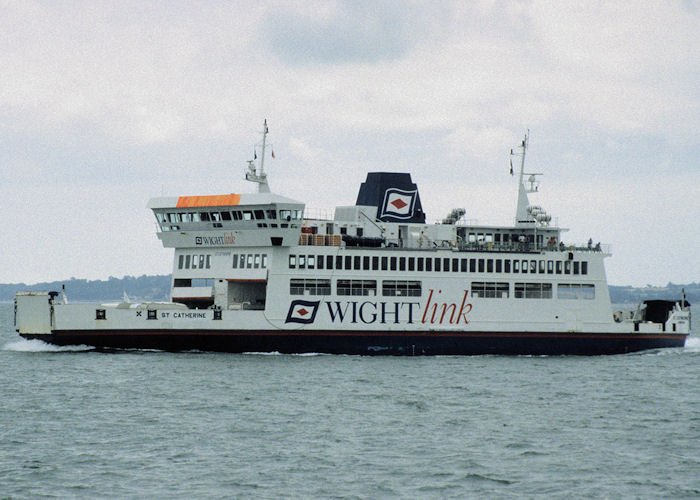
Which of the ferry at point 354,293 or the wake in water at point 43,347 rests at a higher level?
the ferry at point 354,293

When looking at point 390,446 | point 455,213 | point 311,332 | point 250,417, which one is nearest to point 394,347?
point 311,332

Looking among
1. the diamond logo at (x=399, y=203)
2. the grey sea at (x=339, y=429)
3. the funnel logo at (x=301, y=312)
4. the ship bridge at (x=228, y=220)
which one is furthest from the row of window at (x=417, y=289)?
the diamond logo at (x=399, y=203)

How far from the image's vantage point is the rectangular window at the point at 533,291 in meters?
47.2

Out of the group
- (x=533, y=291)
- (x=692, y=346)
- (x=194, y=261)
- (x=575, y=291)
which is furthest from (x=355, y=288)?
(x=692, y=346)

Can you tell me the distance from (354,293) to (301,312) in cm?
281

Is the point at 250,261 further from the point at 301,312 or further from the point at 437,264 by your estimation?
the point at 437,264

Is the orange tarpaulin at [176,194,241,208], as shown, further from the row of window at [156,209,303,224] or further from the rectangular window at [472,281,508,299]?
the rectangular window at [472,281,508,299]

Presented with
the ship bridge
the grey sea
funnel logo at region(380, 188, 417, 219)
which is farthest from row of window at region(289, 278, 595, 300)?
funnel logo at region(380, 188, 417, 219)

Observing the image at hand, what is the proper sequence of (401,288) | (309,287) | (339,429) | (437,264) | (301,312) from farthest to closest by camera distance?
(437,264)
(401,288)
(309,287)
(301,312)
(339,429)

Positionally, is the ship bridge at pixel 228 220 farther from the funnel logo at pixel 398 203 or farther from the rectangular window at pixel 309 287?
the funnel logo at pixel 398 203

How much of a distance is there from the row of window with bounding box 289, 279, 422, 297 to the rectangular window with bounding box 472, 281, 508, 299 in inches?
118

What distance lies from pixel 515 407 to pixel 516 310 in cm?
1575

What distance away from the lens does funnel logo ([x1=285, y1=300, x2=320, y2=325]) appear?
44.3 meters

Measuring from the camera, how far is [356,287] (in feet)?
149
